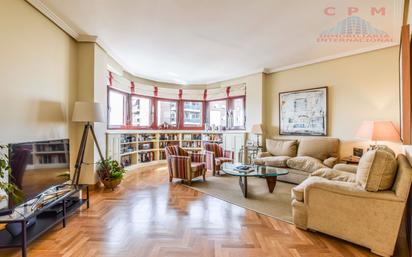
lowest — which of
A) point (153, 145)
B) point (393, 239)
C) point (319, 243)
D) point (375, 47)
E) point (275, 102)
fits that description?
point (319, 243)

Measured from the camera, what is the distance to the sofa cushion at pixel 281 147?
4773 millimetres

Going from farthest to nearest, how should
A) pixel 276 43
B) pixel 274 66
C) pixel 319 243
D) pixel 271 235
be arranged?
1. pixel 274 66
2. pixel 276 43
3. pixel 271 235
4. pixel 319 243

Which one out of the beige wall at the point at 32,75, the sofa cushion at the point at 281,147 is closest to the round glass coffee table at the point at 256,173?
the sofa cushion at the point at 281,147

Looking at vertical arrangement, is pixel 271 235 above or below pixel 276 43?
below

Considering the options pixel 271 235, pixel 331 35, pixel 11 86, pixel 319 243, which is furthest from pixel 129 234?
pixel 331 35

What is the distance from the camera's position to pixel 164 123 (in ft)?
22.4

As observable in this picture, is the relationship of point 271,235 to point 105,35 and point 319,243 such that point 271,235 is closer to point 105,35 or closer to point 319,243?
point 319,243

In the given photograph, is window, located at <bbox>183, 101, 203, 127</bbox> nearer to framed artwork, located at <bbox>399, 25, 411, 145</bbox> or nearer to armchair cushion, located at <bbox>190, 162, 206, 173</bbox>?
armchair cushion, located at <bbox>190, 162, 206, 173</bbox>

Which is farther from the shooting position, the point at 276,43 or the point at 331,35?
the point at 276,43

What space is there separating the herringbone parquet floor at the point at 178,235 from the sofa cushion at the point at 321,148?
7.61 ft

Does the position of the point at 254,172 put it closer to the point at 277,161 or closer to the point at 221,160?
the point at 277,161

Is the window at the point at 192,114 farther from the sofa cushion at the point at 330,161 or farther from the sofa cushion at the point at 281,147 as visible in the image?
the sofa cushion at the point at 330,161

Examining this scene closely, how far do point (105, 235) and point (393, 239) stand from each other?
112 inches

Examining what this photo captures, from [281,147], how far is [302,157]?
0.69 m
